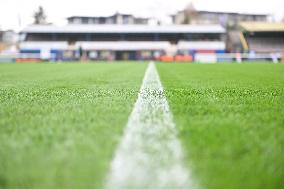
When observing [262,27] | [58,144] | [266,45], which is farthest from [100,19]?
[58,144]

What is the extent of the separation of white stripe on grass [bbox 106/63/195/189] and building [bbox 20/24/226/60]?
49.7 meters

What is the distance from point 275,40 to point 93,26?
2648cm

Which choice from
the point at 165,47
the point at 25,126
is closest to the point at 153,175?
the point at 25,126

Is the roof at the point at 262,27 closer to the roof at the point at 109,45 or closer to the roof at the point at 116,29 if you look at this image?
the roof at the point at 116,29

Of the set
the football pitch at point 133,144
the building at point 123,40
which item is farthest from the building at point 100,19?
the football pitch at point 133,144

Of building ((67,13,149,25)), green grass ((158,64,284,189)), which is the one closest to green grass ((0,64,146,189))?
green grass ((158,64,284,189))

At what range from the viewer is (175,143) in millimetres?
2178

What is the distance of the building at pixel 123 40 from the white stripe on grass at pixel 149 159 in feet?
163

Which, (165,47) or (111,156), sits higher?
(111,156)

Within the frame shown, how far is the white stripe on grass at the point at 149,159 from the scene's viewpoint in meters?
1.56

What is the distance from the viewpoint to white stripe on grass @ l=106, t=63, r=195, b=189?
156cm

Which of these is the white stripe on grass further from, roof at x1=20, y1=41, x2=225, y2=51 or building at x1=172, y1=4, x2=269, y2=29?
building at x1=172, y1=4, x2=269, y2=29

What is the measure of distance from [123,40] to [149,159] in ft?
181

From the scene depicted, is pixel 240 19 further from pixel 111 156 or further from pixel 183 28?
pixel 111 156
